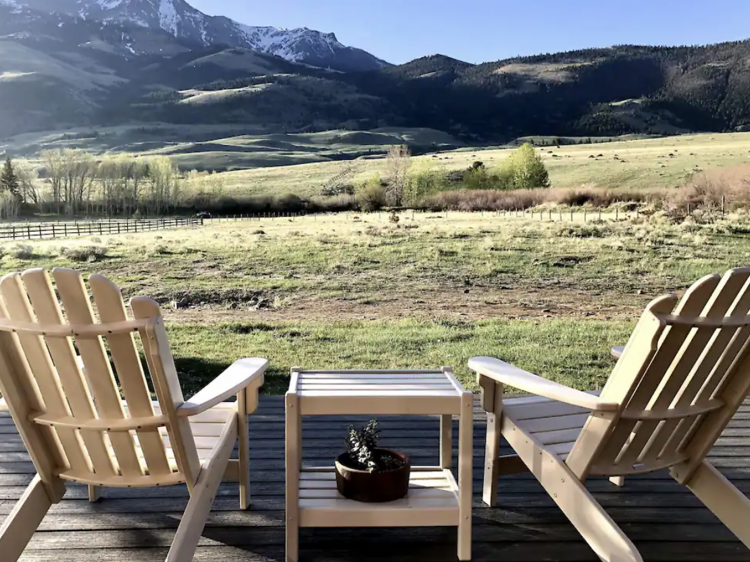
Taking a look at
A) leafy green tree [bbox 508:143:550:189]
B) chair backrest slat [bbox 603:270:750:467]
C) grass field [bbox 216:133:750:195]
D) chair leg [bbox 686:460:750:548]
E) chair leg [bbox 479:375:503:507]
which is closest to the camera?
chair backrest slat [bbox 603:270:750:467]

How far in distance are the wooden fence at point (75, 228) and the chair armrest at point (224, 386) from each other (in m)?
18.2

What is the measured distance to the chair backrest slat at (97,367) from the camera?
4.59 ft

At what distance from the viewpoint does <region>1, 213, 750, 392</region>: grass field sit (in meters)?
4.89

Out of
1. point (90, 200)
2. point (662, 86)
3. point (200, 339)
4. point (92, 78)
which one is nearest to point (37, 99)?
point (92, 78)

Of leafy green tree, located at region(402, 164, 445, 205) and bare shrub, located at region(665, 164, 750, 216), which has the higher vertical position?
bare shrub, located at region(665, 164, 750, 216)

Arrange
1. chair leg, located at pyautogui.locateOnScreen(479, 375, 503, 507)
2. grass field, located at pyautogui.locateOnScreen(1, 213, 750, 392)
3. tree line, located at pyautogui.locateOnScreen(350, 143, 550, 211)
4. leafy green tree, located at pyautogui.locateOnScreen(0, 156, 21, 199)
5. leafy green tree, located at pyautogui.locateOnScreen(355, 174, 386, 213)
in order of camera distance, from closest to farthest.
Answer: chair leg, located at pyautogui.locateOnScreen(479, 375, 503, 507)
grass field, located at pyautogui.locateOnScreen(1, 213, 750, 392)
leafy green tree, located at pyautogui.locateOnScreen(0, 156, 21, 199)
leafy green tree, located at pyautogui.locateOnScreen(355, 174, 386, 213)
tree line, located at pyautogui.locateOnScreen(350, 143, 550, 211)

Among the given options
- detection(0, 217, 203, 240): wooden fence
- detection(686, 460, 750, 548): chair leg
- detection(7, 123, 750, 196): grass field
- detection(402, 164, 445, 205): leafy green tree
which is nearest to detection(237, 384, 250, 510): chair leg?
detection(686, 460, 750, 548): chair leg

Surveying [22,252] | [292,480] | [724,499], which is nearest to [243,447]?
[292,480]

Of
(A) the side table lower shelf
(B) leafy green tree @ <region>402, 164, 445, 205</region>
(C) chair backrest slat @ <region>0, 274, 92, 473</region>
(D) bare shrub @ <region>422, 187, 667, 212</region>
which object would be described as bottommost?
(B) leafy green tree @ <region>402, 164, 445, 205</region>

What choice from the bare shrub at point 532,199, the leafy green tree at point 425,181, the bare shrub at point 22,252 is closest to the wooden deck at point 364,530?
the bare shrub at point 22,252

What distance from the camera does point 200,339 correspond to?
5336 millimetres

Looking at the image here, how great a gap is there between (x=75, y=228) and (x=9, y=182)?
748 cm

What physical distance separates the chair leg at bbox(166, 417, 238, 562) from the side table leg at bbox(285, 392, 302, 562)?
19 cm

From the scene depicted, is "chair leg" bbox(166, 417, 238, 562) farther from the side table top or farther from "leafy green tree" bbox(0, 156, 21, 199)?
"leafy green tree" bbox(0, 156, 21, 199)
